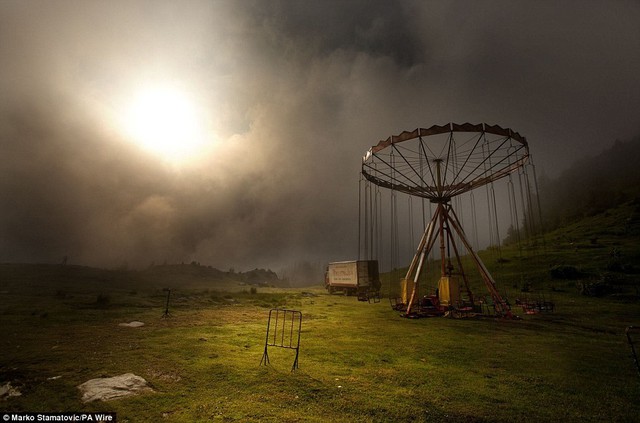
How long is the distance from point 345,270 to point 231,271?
118020 millimetres

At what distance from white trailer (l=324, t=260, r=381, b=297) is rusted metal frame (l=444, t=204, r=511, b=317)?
63.7 ft

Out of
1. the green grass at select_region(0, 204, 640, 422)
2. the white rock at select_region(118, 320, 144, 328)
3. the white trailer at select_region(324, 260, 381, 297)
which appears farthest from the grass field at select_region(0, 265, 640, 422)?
the white trailer at select_region(324, 260, 381, 297)

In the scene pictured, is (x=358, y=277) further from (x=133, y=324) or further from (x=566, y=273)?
(x=133, y=324)

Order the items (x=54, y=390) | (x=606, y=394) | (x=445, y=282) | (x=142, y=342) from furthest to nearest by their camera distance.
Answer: (x=445, y=282) → (x=142, y=342) → (x=606, y=394) → (x=54, y=390)

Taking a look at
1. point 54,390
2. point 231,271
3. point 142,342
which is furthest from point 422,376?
point 231,271

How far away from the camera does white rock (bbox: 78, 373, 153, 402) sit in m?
6.96

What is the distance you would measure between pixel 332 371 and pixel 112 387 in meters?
6.04

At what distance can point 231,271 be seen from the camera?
151 m

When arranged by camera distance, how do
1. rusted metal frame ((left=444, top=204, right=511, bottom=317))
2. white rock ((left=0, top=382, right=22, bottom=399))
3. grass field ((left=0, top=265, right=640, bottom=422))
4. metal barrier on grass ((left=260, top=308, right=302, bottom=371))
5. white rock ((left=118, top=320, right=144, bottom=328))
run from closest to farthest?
grass field ((left=0, top=265, right=640, bottom=422)), white rock ((left=0, top=382, right=22, bottom=399)), metal barrier on grass ((left=260, top=308, right=302, bottom=371)), white rock ((left=118, top=320, right=144, bottom=328)), rusted metal frame ((left=444, top=204, right=511, bottom=317))

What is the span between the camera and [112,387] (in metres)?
7.47

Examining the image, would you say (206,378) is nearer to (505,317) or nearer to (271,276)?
(505,317)

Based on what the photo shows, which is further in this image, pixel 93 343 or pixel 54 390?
pixel 93 343

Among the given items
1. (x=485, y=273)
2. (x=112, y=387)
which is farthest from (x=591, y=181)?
(x=112, y=387)

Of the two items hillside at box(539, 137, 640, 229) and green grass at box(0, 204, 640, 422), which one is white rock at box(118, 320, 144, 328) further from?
hillside at box(539, 137, 640, 229)
